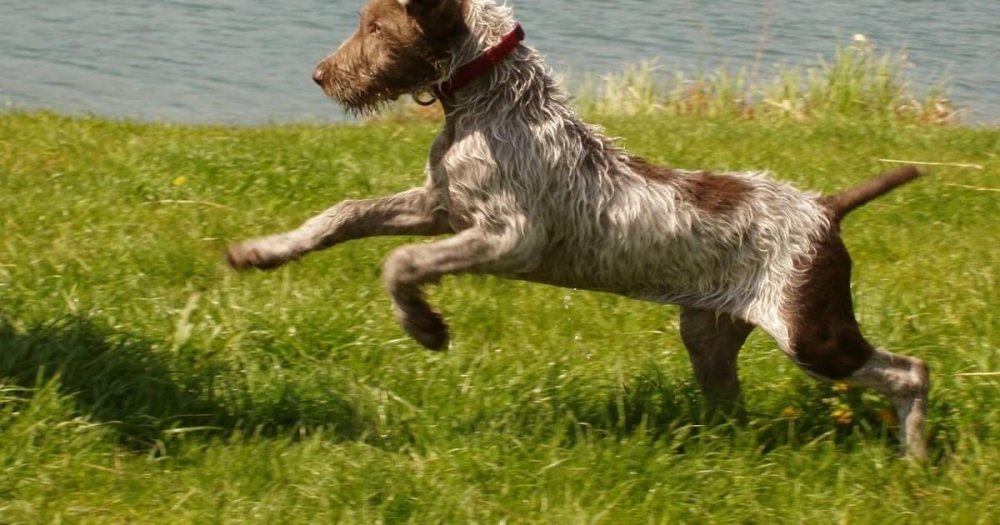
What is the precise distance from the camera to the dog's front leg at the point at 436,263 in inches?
199

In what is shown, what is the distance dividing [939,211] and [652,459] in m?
4.10

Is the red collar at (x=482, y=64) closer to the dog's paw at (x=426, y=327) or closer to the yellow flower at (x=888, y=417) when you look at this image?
the dog's paw at (x=426, y=327)

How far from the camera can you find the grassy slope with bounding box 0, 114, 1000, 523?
491 centimetres

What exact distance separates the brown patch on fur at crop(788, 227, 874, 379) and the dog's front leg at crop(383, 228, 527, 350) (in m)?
0.99

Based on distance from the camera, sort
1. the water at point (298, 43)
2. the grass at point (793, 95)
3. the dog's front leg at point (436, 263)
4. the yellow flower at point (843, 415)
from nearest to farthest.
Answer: the dog's front leg at point (436, 263) < the yellow flower at point (843, 415) < the grass at point (793, 95) < the water at point (298, 43)

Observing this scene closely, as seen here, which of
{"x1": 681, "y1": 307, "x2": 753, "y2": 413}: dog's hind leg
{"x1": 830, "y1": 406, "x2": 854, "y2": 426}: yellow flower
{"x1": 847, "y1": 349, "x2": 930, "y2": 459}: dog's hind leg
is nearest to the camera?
{"x1": 847, "y1": 349, "x2": 930, "y2": 459}: dog's hind leg

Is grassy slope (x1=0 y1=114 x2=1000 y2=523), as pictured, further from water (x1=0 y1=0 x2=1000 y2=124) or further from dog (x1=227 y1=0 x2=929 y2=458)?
water (x1=0 y1=0 x2=1000 y2=124)

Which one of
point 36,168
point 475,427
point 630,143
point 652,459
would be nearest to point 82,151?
point 36,168

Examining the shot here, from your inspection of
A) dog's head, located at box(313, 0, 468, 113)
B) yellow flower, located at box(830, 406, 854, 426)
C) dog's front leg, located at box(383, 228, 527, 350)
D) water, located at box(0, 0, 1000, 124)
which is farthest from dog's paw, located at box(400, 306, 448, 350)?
water, located at box(0, 0, 1000, 124)

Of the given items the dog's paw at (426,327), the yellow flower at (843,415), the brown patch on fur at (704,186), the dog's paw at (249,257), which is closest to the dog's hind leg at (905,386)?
the yellow flower at (843,415)

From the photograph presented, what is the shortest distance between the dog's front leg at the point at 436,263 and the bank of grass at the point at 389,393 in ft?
1.63

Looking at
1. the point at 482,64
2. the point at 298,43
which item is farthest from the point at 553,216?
the point at 298,43

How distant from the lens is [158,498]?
4816mm

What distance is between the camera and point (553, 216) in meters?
5.22
